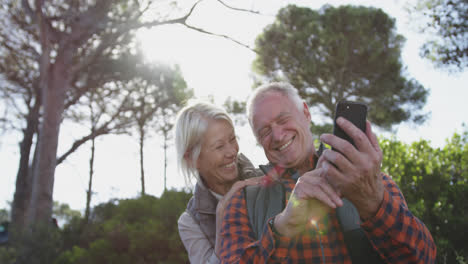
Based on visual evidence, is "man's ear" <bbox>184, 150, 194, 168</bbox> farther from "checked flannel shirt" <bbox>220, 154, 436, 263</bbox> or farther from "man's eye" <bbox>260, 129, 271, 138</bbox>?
"checked flannel shirt" <bbox>220, 154, 436, 263</bbox>

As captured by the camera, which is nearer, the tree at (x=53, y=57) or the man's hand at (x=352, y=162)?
the man's hand at (x=352, y=162)

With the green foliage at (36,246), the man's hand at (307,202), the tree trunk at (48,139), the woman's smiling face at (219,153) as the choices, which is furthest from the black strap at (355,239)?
the tree trunk at (48,139)

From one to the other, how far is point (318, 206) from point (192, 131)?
1524 mm

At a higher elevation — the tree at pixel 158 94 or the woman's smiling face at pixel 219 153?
the tree at pixel 158 94

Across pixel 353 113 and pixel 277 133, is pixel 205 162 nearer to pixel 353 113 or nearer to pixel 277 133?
pixel 277 133

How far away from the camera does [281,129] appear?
1994mm

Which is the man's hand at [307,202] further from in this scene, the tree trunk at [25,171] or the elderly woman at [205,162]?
the tree trunk at [25,171]

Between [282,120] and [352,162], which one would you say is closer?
[352,162]

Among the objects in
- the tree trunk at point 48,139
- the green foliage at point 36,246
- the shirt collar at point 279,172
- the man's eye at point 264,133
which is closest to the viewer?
the shirt collar at point 279,172

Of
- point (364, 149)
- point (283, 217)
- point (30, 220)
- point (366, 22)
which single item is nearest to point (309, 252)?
point (283, 217)

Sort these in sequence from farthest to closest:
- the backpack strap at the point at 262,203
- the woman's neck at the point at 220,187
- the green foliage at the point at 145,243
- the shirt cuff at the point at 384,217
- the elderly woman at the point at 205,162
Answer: the green foliage at the point at 145,243
the woman's neck at the point at 220,187
the elderly woman at the point at 205,162
the backpack strap at the point at 262,203
the shirt cuff at the point at 384,217

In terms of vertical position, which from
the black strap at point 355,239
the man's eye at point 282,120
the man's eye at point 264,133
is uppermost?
the man's eye at point 282,120

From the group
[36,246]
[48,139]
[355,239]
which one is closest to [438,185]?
[355,239]

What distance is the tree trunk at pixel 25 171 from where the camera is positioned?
11.9 meters
